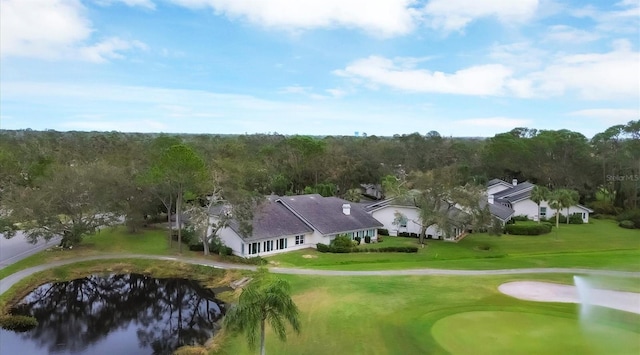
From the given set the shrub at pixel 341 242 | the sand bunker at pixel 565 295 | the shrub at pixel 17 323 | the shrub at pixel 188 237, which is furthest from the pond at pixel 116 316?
the sand bunker at pixel 565 295

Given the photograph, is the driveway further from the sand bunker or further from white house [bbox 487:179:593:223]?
white house [bbox 487:179:593:223]

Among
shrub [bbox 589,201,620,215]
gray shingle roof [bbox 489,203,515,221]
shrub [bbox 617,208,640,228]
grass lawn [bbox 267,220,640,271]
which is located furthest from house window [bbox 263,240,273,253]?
shrub [bbox 589,201,620,215]

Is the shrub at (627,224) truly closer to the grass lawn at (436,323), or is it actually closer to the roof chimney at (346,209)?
the roof chimney at (346,209)

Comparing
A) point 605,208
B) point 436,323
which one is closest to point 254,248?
point 436,323

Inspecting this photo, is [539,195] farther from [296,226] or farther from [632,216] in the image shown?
[296,226]

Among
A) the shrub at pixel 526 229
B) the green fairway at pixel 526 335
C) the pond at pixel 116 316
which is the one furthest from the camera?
the shrub at pixel 526 229

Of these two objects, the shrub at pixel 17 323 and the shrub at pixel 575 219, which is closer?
the shrub at pixel 17 323

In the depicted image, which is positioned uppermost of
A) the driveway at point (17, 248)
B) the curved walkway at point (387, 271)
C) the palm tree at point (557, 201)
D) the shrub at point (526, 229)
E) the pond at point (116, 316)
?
the palm tree at point (557, 201)
